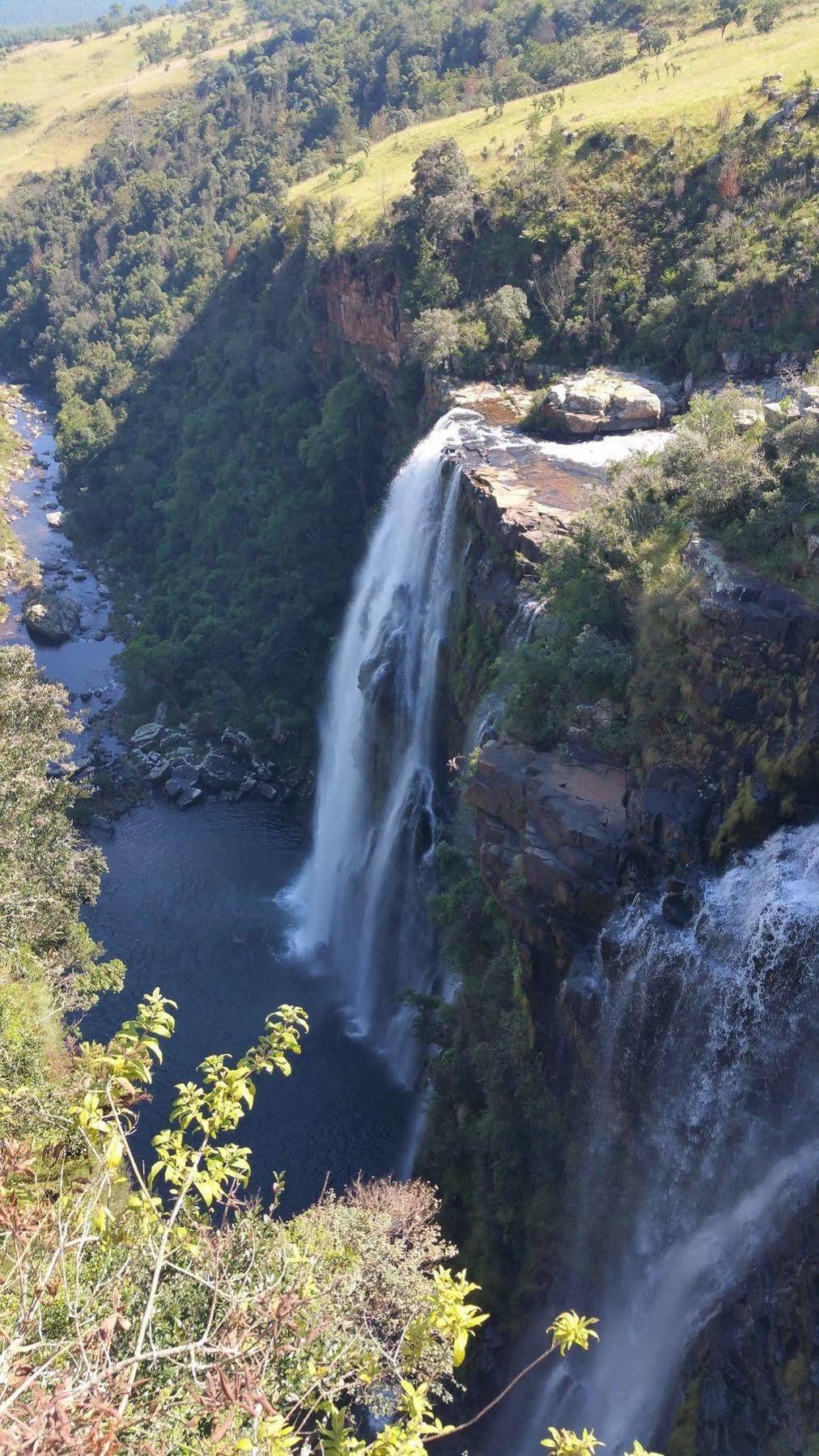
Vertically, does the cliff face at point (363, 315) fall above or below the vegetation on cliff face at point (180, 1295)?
above

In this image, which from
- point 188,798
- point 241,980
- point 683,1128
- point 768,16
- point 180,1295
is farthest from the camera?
point 768,16

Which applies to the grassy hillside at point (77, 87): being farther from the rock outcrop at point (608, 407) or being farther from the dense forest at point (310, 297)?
the rock outcrop at point (608, 407)

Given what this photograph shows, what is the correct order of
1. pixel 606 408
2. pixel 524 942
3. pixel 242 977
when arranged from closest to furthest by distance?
pixel 524 942 < pixel 242 977 < pixel 606 408

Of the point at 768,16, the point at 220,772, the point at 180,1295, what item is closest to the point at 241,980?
the point at 220,772

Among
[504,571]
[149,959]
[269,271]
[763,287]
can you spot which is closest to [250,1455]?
[504,571]

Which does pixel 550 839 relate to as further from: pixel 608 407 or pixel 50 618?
pixel 50 618

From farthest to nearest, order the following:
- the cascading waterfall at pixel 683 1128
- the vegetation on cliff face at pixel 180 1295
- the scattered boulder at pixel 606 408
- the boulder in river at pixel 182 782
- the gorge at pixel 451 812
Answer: the boulder in river at pixel 182 782
the scattered boulder at pixel 606 408
the cascading waterfall at pixel 683 1128
the gorge at pixel 451 812
the vegetation on cliff face at pixel 180 1295

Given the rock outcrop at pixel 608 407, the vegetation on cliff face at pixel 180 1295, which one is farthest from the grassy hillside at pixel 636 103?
the vegetation on cliff face at pixel 180 1295
